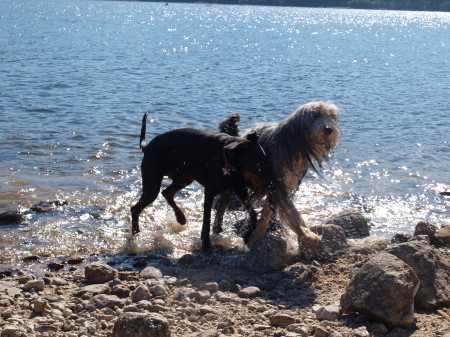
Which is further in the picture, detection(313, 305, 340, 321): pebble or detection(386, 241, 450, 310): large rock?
detection(386, 241, 450, 310): large rock

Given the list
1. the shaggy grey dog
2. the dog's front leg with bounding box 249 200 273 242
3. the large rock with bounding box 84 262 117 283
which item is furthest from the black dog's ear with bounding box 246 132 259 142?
the large rock with bounding box 84 262 117 283

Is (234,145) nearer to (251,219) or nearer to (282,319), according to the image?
(251,219)

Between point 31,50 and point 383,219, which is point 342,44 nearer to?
point 31,50

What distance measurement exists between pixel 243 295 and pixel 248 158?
1.35 meters

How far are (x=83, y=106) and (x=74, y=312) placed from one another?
1114cm

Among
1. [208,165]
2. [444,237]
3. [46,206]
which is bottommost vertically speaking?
[46,206]

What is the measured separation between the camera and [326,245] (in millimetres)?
6973

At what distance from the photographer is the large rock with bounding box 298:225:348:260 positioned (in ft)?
22.7

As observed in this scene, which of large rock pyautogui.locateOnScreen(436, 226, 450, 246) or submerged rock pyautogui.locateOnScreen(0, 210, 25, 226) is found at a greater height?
large rock pyautogui.locateOnScreen(436, 226, 450, 246)

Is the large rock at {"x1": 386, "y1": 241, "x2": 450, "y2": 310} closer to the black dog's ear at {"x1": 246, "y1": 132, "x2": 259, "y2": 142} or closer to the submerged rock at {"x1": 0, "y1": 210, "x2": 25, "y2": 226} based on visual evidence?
the black dog's ear at {"x1": 246, "y1": 132, "x2": 259, "y2": 142}

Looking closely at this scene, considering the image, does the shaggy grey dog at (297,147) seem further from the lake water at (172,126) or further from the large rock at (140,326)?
the large rock at (140,326)

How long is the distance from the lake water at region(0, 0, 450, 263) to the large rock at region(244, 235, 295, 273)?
876 millimetres

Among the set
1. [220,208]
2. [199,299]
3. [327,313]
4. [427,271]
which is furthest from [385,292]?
[220,208]

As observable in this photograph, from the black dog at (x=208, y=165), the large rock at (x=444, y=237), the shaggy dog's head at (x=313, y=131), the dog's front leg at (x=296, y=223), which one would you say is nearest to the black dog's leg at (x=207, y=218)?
the black dog at (x=208, y=165)
